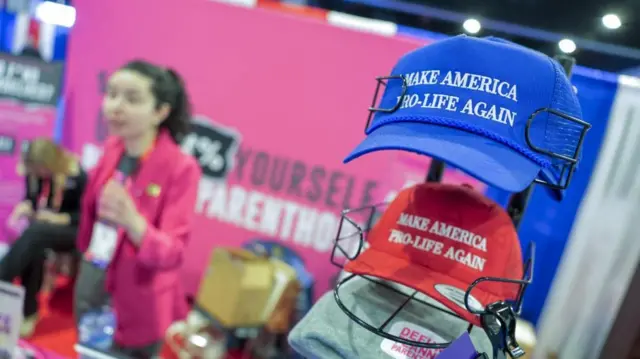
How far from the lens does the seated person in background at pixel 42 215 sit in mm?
1474

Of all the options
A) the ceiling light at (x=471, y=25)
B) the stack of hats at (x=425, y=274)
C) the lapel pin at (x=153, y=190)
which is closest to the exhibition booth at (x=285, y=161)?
the ceiling light at (x=471, y=25)

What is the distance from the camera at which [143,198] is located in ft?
4.04

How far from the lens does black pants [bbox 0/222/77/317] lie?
146 centimetres

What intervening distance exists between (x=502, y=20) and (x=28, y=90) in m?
1.63

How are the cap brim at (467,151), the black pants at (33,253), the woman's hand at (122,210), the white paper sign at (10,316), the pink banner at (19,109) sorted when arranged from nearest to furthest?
the cap brim at (467,151) → the white paper sign at (10,316) → the woman's hand at (122,210) → the black pants at (33,253) → the pink banner at (19,109)

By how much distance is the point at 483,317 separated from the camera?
48 centimetres

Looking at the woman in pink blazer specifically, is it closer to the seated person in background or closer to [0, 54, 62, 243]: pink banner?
the seated person in background

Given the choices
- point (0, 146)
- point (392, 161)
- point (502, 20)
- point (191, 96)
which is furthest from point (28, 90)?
point (502, 20)

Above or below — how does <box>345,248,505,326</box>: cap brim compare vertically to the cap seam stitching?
below

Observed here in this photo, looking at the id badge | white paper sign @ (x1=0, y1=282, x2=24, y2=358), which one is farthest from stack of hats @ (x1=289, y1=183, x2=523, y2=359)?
the id badge

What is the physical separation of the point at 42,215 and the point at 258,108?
78 cm

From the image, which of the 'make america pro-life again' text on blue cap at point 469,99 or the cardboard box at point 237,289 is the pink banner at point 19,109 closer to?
the cardboard box at point 237,289

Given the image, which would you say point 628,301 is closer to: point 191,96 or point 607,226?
point 607,226

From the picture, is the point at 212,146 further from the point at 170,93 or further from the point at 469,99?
the point at 469,99
